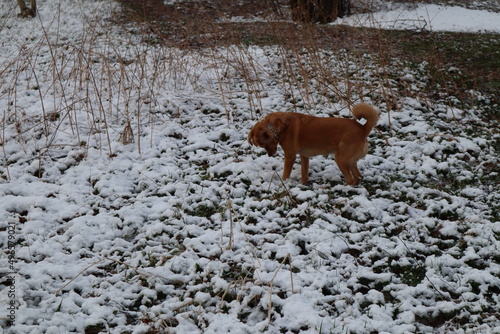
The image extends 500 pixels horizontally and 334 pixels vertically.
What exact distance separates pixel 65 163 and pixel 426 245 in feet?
14.7

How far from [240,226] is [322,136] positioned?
55.2 inches

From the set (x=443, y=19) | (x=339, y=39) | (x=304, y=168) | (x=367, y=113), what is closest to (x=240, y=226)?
(x=304, y=168)

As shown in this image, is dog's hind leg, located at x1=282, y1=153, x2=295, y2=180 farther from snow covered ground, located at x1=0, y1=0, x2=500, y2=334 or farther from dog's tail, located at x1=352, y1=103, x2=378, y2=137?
dog's tail, located at x1=352, y1=103, x2=378, y2=137

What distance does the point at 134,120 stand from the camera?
6.87 m

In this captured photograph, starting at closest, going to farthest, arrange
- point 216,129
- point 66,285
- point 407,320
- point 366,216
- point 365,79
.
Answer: point 407,320, point 66,285, point 366,216, point 216,129, point 365,79

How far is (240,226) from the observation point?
14.0 ft

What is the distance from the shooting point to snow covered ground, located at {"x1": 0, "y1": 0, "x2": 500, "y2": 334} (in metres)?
3.38

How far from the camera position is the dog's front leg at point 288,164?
198 inches

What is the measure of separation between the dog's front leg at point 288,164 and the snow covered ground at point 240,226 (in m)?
0.15

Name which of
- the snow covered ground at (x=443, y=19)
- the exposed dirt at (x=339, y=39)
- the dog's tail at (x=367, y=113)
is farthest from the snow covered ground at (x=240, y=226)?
the snow covered ground at (x=443, y=19)

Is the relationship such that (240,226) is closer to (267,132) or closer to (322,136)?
(267,132)

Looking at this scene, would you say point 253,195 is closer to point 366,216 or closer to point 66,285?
point 366,216

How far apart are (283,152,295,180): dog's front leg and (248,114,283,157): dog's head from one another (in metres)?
0.22

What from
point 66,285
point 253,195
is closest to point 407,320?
point 253,195
